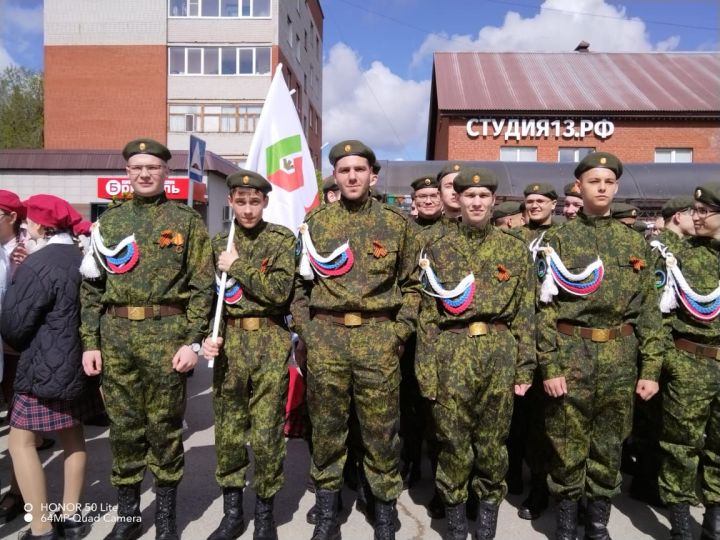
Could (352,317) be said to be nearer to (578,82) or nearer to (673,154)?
(673,154)

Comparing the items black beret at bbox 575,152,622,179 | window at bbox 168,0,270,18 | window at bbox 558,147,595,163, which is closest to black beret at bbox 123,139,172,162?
black beret at bbox 575,152,622,179

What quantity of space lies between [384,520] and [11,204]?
308cm

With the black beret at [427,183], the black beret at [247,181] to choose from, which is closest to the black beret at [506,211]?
the black beret at [427,183]

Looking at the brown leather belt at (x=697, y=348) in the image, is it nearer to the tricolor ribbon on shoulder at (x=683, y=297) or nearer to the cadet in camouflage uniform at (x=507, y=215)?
the tricolor ribbon on shoulder at (x=683, y=297)

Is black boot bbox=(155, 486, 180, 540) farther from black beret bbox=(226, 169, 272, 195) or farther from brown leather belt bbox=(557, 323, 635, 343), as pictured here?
brown leather belt bbox=(557, 323, 635, 343)

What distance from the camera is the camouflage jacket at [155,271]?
10.7ft

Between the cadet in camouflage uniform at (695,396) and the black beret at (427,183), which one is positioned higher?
the black beret at (427,183)

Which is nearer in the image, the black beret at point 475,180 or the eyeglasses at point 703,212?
the black beret at point 475,180

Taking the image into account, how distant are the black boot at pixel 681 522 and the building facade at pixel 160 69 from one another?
2899cm

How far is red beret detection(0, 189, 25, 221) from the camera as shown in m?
3.57

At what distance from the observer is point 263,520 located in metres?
3.35

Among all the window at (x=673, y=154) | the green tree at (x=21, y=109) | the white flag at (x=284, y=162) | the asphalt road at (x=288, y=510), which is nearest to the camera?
the asphalt road at (x=288, y=510)

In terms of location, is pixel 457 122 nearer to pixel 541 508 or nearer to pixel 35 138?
pixel 541 508

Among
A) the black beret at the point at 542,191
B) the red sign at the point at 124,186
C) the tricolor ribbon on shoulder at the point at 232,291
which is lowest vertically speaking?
the tricolor ribbon on shoulder at the point at 232,291
